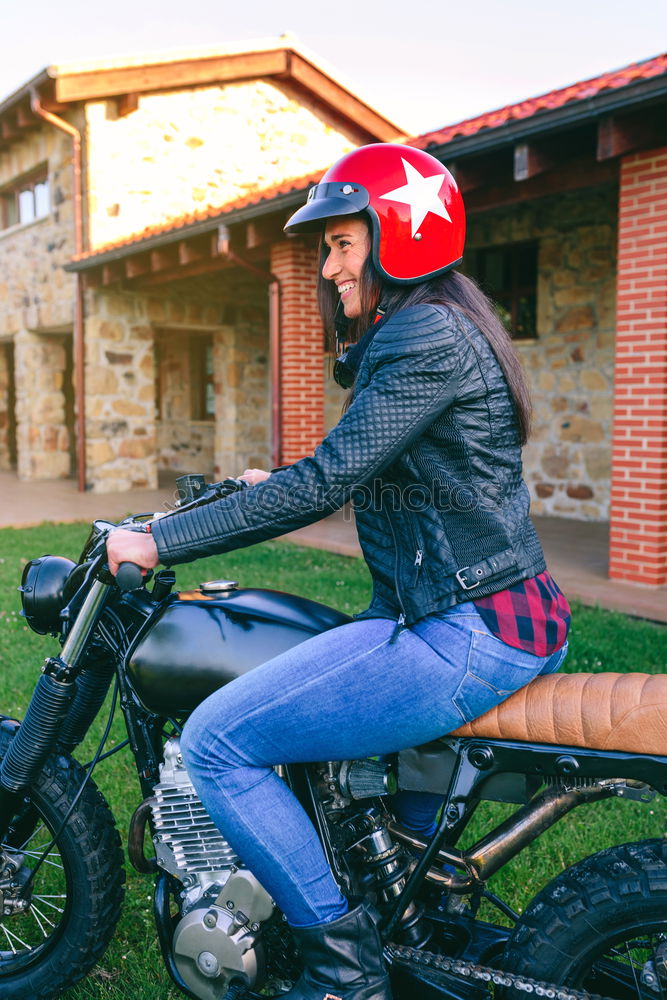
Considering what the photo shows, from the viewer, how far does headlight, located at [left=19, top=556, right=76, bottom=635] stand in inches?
82.5

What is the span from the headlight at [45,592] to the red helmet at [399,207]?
977 millimetres

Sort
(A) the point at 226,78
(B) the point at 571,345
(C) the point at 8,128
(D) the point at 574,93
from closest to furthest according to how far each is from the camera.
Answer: (D) the point at 574,93, (B) the point at 571,345, (A) the point at 226,78, (C) the point at 8,128

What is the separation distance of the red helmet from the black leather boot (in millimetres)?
1318

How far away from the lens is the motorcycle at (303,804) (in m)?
1.65

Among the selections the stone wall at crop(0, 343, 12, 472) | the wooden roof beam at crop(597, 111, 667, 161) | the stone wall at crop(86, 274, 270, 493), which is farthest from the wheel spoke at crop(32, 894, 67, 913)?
the stone wall at crop(0, 343, 12, 472)

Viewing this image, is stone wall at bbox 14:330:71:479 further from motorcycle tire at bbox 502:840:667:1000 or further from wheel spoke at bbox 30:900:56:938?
motorcycle tire at bbox 502:840:667:1000

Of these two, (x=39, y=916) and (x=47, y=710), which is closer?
(x=47, y=710)

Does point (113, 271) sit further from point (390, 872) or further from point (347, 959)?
point (347, 959)

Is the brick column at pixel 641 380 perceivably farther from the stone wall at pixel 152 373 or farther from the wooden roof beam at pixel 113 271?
the wooden roof beam at pixel 113 271

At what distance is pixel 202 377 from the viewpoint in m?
17.2

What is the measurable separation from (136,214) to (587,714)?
13.5 metres

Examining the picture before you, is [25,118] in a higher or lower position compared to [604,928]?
higher

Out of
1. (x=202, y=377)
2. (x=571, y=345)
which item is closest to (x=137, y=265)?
(x=202, y=377)

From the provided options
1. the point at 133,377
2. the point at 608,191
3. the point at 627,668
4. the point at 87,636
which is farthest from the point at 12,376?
the point at 87,636
